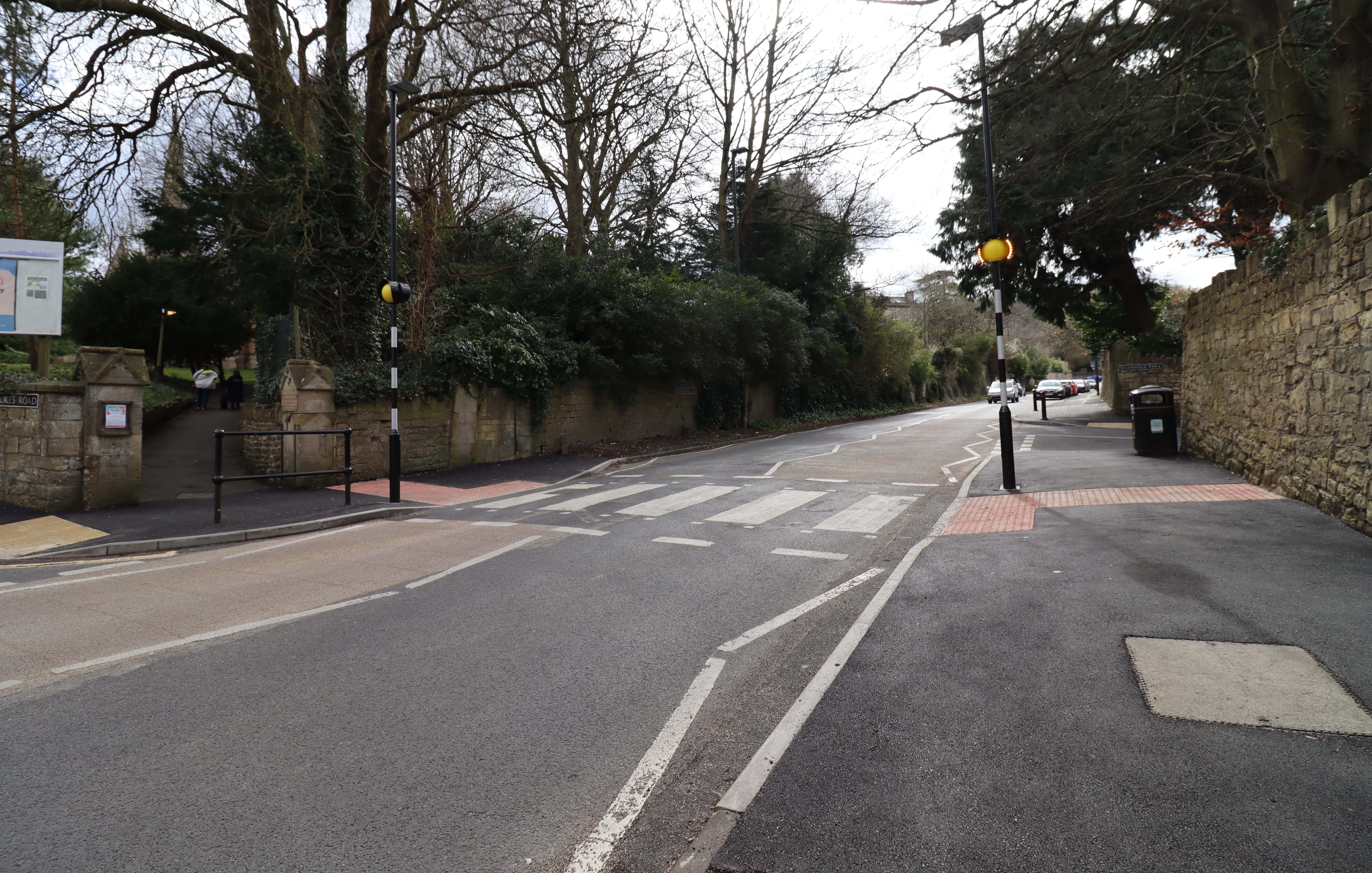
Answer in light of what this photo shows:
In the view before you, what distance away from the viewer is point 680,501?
10.5 metres

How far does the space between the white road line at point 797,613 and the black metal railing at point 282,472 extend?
7233 millimetres

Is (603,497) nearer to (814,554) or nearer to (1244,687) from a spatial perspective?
(814,554)

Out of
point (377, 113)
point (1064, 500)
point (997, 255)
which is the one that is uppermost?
point (377, 113)

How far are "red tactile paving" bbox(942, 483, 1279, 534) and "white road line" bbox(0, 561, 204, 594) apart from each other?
26.4ft

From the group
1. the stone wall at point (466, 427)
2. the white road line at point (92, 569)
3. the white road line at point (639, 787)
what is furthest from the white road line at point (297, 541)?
the white road line at point (639, 787)

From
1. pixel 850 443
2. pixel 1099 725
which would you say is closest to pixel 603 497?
pixel 1099 725

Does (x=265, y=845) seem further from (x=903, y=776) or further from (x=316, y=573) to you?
(x=316, y=573)

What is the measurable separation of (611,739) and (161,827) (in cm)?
174

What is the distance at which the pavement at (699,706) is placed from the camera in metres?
2.53

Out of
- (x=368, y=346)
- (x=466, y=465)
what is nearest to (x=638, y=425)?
(x=466, y=465)

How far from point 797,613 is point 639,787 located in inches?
99.3

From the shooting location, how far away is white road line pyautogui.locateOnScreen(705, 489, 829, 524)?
29.4ft

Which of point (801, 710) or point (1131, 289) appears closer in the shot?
point (801, 710)

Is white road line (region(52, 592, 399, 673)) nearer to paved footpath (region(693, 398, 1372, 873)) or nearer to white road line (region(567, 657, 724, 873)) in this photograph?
white road line (region(567, 657, 724, 873))
